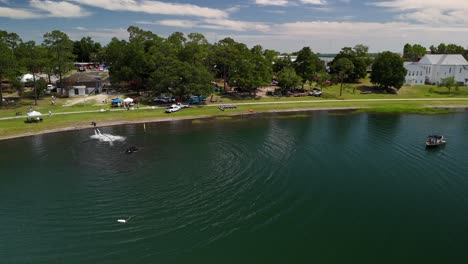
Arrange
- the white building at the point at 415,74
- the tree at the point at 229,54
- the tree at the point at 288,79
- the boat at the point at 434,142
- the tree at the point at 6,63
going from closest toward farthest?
the boat at the point at 434,142 → the tree at the point at 6,63 → the tree at the point at 229,54 → the tree at the point at 288,79 → the white building at the point at 415,74

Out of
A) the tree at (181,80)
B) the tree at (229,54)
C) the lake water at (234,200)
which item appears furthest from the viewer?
the tree at (229,54)

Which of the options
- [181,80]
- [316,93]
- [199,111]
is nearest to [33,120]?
[181,80]

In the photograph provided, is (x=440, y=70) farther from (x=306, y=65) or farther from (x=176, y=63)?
(x=176, y=63)

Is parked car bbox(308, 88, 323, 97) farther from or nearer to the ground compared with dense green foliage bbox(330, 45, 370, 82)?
nearer to the ground

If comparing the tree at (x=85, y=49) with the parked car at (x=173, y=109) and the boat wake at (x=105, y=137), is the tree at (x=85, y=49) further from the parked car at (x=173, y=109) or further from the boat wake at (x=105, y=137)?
the boat wake at (x=105, y=137)

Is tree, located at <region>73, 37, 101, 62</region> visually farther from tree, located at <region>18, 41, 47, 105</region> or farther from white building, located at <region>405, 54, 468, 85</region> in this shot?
white building, located at <region>405, 54, 468, 85</region>

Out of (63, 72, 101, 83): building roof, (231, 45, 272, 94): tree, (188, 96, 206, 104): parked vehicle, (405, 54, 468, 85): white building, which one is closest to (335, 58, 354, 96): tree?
(405, 54, 468, 85): white building

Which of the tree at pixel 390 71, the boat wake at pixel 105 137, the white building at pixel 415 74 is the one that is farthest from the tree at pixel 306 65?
the boat wake at pixel 105 137
